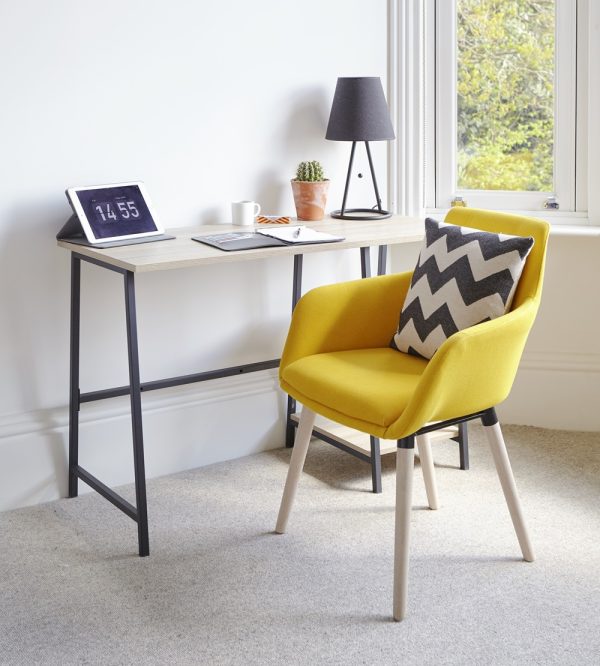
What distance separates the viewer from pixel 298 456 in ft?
7.77

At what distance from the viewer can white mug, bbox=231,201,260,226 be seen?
277cm

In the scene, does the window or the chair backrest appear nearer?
the chair backrest

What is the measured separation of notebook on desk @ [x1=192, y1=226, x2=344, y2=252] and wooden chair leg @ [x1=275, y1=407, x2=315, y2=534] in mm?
441

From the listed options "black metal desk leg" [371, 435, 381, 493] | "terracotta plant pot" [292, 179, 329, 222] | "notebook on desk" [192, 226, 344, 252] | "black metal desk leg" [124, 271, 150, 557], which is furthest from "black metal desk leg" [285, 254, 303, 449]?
"black metal desk leg" [124, 271, 150, 557]

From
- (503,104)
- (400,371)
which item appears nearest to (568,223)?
(503,104)

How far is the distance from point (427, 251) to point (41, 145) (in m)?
1.03

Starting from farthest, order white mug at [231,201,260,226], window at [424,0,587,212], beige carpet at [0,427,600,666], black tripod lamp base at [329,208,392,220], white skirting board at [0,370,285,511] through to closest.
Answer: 1. window at [424,0,587,212]
2. black tripod lamp base at [329,208,392,220]
3. white mug at [231,201,260,226]
4. white skirting board at [0,370,285,511]
5. beige carpet at [0,427,600,666]

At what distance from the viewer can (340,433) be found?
2863 millimetres

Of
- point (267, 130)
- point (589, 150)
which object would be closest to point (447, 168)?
point (589, 150)

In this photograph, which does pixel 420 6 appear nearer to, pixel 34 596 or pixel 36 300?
pixel 36 300

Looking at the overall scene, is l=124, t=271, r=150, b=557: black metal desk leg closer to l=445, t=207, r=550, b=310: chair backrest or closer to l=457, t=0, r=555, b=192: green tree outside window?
l=445, t=207, r=550, b=310: chair backrest

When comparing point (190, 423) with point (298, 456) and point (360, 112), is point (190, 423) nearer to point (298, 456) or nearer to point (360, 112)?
point (298, 456)

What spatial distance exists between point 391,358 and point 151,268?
0.61 m

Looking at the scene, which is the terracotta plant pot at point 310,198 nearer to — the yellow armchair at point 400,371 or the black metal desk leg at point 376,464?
the yellow armchair at point 400,371
